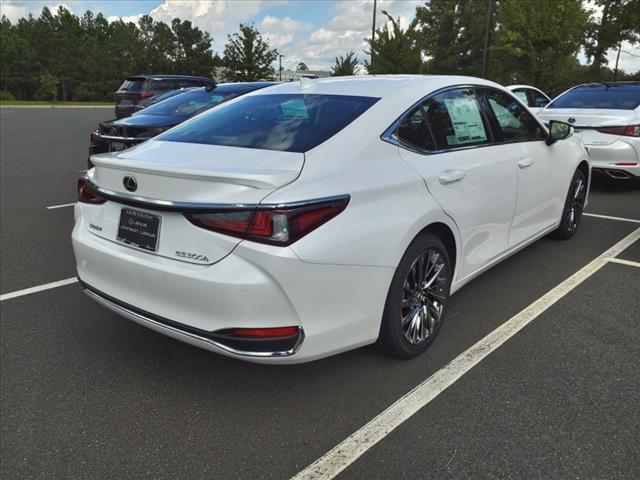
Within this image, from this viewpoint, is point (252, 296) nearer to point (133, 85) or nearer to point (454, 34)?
point (133, 85)

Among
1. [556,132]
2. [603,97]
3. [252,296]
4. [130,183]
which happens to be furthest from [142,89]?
[252,296]

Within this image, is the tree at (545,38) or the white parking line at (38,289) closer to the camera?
the white parking line at (38,289)

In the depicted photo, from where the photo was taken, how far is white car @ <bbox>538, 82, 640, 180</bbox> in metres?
7.23

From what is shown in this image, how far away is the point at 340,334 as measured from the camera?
2594mm

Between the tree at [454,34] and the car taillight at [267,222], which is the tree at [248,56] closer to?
the tree at [454,34]

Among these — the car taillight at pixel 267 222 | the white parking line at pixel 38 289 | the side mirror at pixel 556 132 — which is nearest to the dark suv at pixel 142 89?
the white parking line at pixel 38 289

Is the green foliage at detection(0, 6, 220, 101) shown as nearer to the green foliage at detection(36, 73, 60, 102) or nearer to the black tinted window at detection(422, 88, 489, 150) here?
the green foliage at detection(36, 73, 60, 102)

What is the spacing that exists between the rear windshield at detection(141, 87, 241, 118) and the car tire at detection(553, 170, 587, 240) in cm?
460

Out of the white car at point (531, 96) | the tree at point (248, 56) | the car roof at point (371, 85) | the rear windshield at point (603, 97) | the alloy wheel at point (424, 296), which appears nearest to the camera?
the alloy wheel at point (424, 296)

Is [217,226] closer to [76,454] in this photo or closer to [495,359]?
[76,454]

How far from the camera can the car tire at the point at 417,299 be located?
2.87 m

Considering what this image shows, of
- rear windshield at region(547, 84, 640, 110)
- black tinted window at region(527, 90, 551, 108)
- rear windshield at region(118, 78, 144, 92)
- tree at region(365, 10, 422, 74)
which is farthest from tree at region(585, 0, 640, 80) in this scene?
rear windshield at region(118, 78, 144, 92)

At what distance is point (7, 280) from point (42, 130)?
15552mm

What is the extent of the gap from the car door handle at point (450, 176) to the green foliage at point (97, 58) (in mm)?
80836
